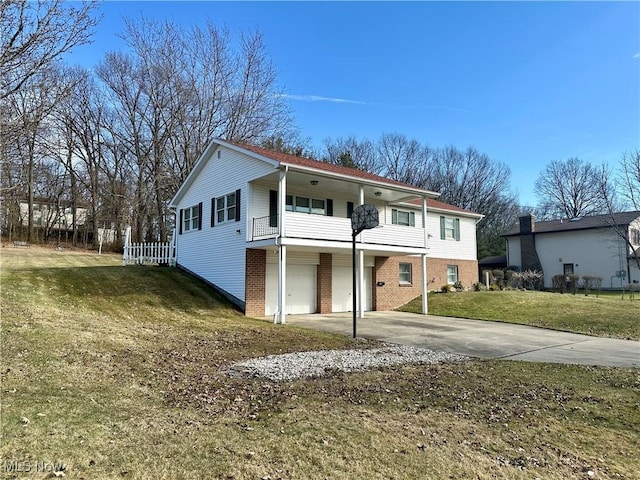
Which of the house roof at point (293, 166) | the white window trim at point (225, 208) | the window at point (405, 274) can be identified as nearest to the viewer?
the house roof at point (293, 166)

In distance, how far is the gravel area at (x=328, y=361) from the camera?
23.0 ft

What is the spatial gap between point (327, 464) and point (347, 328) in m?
9.77

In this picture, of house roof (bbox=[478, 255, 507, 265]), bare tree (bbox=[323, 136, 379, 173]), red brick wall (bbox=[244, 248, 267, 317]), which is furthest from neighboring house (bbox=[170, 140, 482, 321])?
bare tree (bbox=[323, 136, 379, 173])

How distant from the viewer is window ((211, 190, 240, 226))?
1645 cm

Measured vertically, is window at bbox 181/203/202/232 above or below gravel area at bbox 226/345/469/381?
above

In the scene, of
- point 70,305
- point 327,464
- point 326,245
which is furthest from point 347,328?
point 327,464

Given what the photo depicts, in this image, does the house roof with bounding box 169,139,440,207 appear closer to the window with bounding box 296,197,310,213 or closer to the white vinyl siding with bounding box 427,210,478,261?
the window with bounding box 296,197,310,213

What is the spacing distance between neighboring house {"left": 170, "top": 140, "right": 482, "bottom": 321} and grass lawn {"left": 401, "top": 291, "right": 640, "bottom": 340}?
1812 mm

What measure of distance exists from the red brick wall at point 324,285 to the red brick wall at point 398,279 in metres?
3.00

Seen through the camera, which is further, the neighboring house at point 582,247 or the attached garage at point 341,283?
the neighboring house at point 582,247

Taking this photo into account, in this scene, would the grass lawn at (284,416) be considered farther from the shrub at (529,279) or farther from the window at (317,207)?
the shrub at (529,279)

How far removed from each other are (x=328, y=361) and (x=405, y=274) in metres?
14.2

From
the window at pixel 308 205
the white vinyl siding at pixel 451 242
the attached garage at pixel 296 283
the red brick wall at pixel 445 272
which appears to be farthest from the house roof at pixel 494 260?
the attached garage at pixel 296 283

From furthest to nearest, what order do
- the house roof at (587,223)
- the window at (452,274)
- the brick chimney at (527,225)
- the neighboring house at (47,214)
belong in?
the brick chimney at (527,225) < the neighboring house at (47,214) < the house roof at (587,223) < the window at (452,274)
